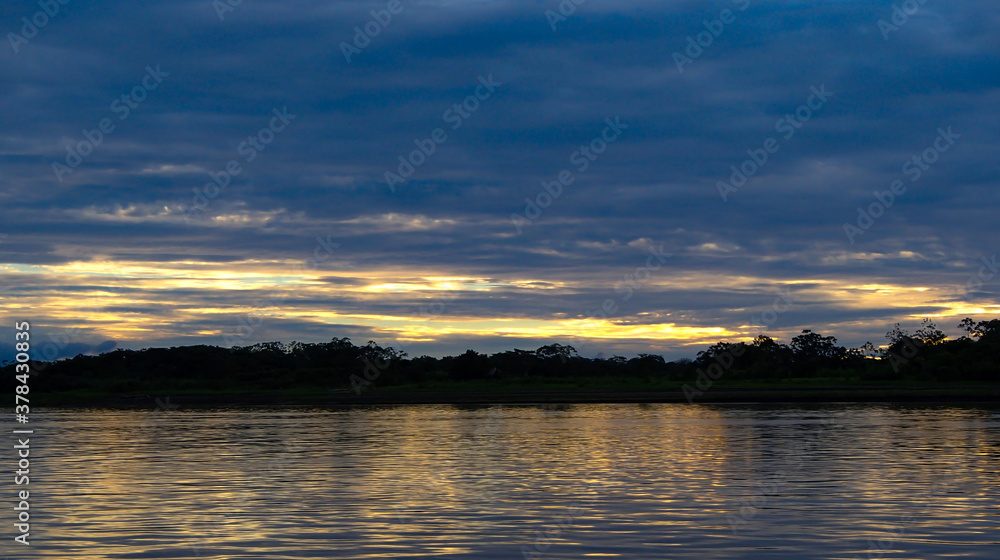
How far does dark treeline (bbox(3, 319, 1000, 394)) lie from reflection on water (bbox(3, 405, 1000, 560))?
58199 millimetres

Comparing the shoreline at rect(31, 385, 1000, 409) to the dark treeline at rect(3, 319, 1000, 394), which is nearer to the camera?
the shoreline at rect(31, 385, 1000, 409)

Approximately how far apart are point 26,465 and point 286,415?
33.5 m

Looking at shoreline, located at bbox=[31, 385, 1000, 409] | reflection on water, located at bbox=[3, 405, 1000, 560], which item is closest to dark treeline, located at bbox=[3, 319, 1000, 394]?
shoreline, located at bbox=[31, 385, 1000, 409]

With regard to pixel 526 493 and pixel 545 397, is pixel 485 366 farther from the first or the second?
pixel 526 493

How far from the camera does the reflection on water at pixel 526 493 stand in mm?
16672

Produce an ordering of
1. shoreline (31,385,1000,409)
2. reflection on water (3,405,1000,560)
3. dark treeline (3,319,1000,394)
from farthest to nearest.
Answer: dark treeline (3,319,1000,394), shoreline (31,385,1000,409), reflection on water (3,405,1000,560)

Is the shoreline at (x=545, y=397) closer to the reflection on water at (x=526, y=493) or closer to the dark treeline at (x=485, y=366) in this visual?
the dark treeline at (x=485, y=366)

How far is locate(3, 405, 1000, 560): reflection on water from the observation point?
54.7 ft

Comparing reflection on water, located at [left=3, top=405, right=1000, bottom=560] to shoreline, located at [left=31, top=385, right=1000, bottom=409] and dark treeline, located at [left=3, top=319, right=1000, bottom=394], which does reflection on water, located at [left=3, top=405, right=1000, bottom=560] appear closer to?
shoreline, located at [left=31, top=385, right=1000, bottom=409]

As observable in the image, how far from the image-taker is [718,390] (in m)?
85.5

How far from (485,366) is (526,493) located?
97084 millimetres

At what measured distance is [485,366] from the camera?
120m

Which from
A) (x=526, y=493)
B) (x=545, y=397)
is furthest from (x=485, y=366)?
(x=526, y=493)

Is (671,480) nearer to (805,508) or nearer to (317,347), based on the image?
(805,508)
